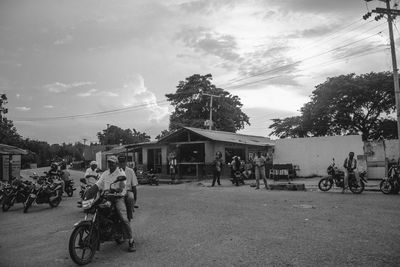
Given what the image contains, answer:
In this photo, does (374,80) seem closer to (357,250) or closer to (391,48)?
(391,48)

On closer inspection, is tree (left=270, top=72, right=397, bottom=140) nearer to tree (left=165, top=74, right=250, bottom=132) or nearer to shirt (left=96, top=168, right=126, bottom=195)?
tree (left=165, top=74, right=250, bottom=132)

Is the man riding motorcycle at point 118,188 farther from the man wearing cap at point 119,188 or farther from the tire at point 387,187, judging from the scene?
the tire at point 387,187

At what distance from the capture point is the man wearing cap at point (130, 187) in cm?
652

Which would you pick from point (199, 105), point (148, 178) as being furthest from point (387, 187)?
point (199, 105)

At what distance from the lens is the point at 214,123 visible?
4512 cm

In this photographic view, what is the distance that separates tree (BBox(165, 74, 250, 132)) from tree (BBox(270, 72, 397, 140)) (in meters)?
10.1

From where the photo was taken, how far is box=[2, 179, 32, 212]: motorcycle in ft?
39.1

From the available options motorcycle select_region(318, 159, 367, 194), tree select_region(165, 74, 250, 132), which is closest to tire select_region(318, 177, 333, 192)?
motorcycle select_region(318, 159, 367, 194)

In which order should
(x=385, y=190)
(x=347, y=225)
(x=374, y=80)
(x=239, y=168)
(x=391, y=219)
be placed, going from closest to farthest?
(x=347, y=225), (x=391, y=219), (x=385, y=190), (x=239, y=168), (x=374, y=80)

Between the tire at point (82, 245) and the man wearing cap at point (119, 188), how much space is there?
1.97 feet

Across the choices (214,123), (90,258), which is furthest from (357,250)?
(214,123)

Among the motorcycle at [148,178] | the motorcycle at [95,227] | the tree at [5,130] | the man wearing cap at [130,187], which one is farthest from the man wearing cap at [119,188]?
the tree at [5,130]

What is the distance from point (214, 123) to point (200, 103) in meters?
3.34

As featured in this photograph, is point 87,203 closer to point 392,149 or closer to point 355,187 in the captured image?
point 355,187
